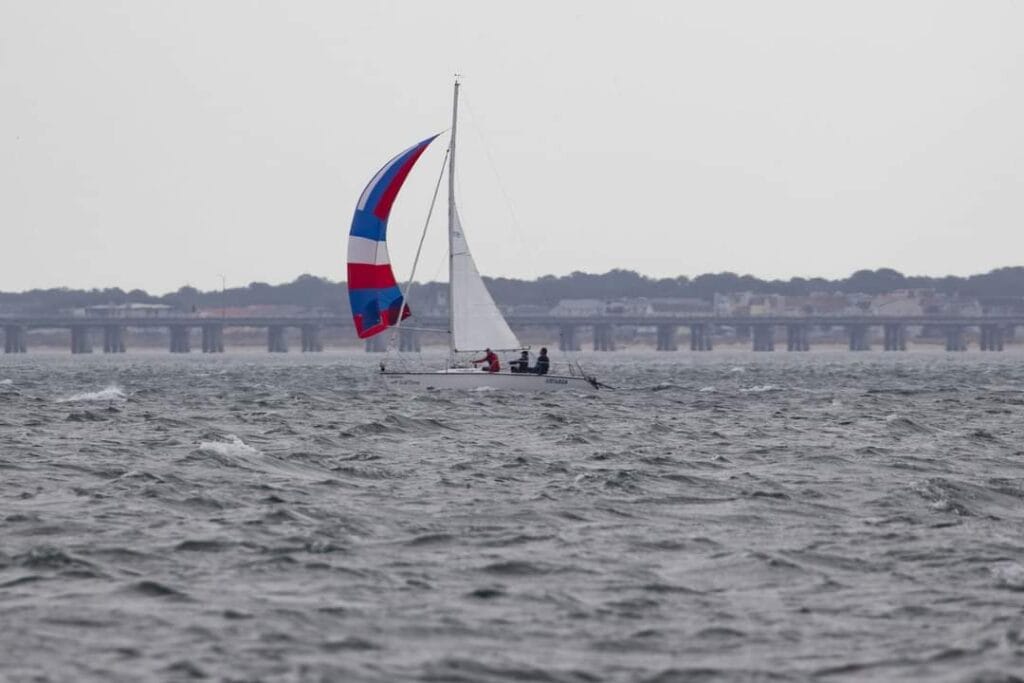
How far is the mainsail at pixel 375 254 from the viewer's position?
53.8 metres

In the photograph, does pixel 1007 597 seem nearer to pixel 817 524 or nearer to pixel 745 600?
pixel 745 600

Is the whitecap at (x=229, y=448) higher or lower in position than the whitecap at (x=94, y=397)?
higher

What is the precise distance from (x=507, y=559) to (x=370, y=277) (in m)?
40.4

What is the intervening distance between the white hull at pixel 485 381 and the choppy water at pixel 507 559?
19399 mm

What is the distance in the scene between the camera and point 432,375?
163 ft

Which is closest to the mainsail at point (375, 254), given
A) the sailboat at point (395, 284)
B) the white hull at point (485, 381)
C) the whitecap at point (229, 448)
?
the sailboat at point (395, 284)

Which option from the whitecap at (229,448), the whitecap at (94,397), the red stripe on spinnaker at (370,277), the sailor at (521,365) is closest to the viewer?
the whitecap at (229,448)

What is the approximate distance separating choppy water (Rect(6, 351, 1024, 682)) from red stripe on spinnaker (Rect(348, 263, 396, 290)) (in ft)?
82.0

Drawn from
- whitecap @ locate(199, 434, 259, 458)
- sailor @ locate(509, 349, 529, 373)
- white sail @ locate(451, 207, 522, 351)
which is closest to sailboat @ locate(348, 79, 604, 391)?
white sail @ locate(451, 207, 522, 351)

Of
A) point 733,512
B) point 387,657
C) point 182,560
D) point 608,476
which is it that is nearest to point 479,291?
point 608,476

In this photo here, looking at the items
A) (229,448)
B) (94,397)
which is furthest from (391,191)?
(229,448)

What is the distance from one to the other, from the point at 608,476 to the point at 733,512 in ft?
13.1

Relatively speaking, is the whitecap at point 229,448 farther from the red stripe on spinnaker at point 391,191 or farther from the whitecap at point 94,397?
the red stripe on spinnaker at point 391,191

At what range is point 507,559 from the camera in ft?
48.0
